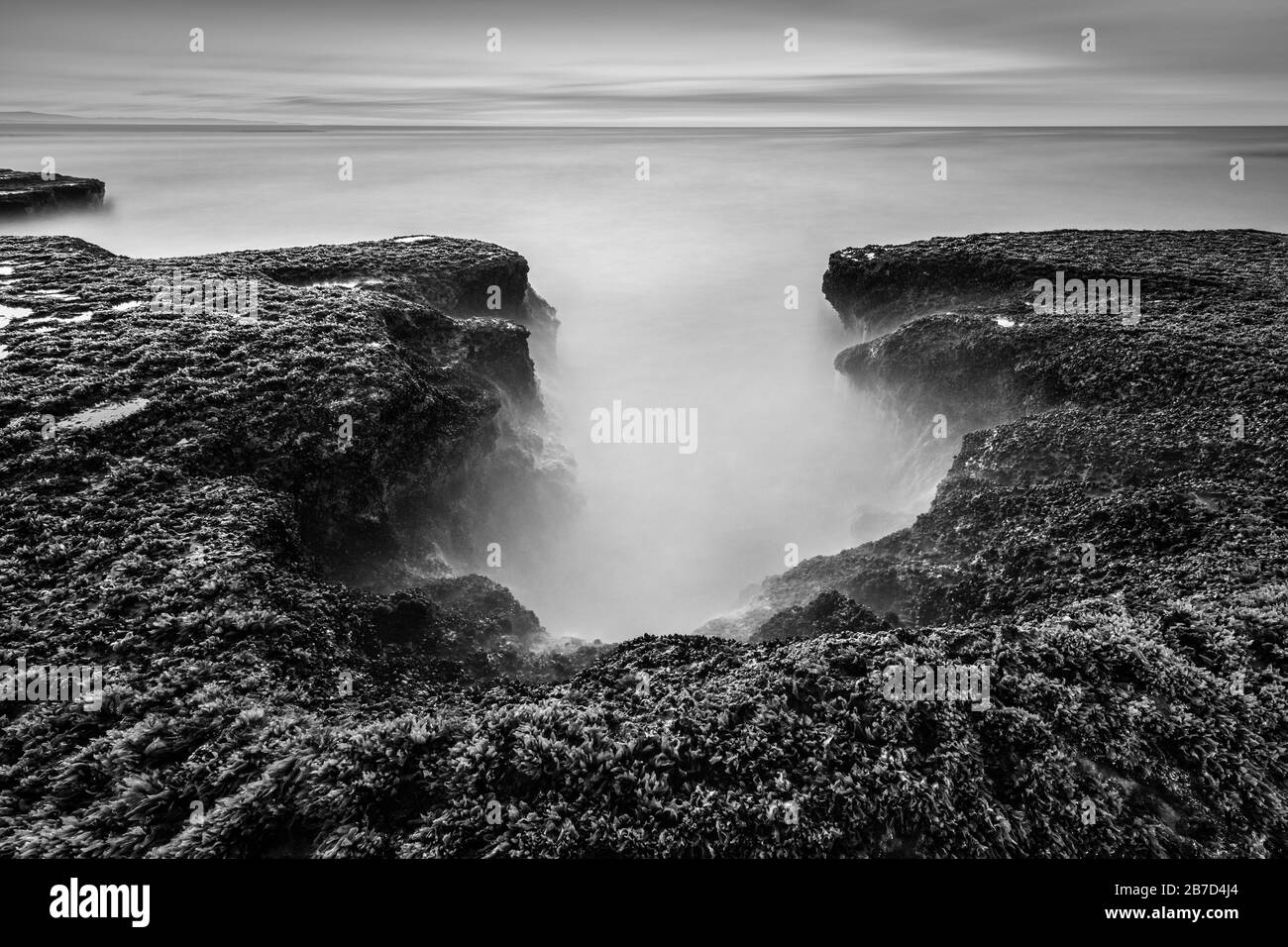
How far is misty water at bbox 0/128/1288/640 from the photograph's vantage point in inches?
827

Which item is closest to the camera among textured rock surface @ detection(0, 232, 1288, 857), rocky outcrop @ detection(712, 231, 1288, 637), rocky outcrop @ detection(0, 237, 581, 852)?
textured rock surface @ detection(0, 232, 1288, 857)

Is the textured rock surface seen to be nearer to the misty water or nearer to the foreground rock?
the misty water

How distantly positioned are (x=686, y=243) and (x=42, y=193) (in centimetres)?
3997

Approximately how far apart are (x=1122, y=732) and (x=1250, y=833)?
3.78ft

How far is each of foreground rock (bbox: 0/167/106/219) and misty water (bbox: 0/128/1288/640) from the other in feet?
3.26

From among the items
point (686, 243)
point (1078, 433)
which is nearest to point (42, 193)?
point (686, 243)

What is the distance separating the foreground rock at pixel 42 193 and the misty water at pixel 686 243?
3.26 ft

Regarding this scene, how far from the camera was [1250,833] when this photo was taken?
577cm

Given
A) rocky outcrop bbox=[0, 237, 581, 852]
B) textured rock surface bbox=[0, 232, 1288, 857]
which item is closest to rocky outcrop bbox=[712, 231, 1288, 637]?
textured rock surface bbox=[0, 232, 1288, 857]

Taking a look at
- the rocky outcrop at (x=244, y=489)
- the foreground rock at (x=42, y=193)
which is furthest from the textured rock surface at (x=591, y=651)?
the foreground rock at (x=42, y=193)

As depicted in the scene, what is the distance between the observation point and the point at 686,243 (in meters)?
46.8

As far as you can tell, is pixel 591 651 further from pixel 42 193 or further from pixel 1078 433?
pixel 42 193

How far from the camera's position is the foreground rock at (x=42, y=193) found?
3434 centimetres
